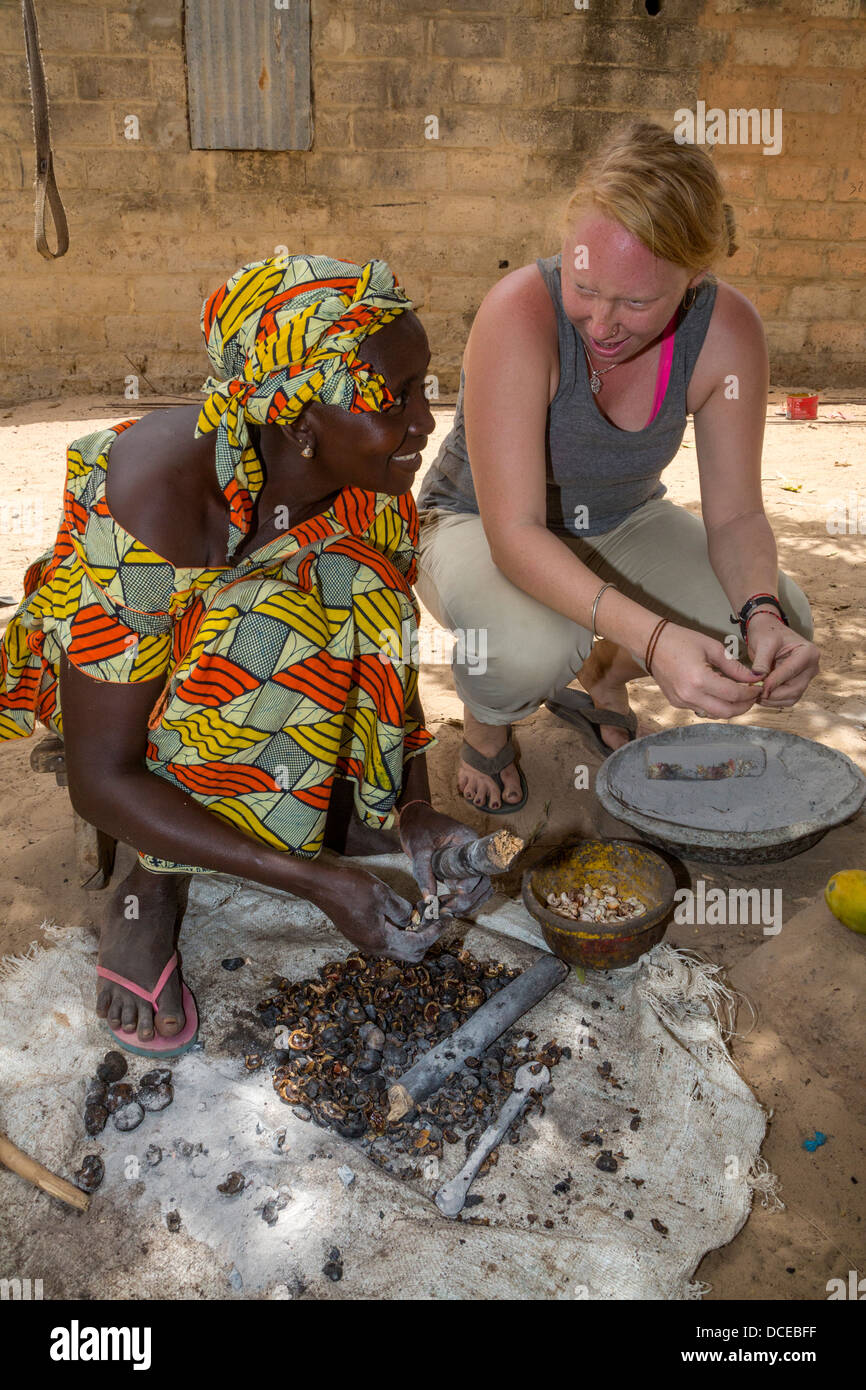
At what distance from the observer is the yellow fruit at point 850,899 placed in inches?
84.9

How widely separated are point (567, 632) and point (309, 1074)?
1200 mm

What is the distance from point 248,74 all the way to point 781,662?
6184 millimetres

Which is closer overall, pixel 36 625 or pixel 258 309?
pixel 258 309

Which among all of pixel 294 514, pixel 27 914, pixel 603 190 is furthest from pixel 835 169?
pixel 27 914

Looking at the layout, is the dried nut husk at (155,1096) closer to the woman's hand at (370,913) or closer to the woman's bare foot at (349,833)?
the woman's hand at (370,913)

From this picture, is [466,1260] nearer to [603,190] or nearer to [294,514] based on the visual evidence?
[294,514]

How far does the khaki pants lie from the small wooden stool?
987 mm

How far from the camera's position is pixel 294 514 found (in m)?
1.99

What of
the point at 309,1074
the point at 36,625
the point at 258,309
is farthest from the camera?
the point at 36,625

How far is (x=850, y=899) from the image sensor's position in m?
2.16

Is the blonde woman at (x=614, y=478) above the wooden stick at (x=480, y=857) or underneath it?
above

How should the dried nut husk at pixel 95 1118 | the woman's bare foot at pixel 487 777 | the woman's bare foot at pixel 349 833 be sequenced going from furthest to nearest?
1. the woman's bare foot at pixel 487 777
2. the woman's bare foot at pixel 349 833
3. the dried nut husk at pixel 95 1118

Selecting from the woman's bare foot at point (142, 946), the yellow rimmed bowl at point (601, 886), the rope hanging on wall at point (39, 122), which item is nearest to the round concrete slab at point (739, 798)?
the yellow rimmed bowl at point (601, 886)

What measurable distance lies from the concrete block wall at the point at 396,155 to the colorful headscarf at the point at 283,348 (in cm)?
576
